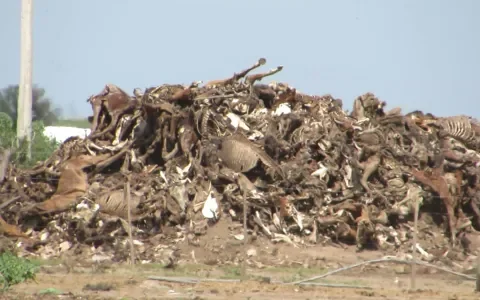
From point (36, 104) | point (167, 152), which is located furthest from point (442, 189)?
point (36, 104)

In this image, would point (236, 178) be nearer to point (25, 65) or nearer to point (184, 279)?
point (184, 279)

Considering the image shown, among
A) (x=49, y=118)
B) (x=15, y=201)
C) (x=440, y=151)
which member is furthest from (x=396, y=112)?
(x=49, y=118)

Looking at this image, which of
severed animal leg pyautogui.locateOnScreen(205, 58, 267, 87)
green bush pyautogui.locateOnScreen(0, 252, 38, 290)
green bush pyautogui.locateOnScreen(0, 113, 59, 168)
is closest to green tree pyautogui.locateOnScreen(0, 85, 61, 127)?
green bush pyautogui.locateOnScreen(0, 113, 59, 168)

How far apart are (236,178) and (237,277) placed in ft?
14.4

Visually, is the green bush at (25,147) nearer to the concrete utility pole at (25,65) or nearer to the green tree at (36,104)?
the concrete utility pole at (25,65)

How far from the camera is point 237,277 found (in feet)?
56.0

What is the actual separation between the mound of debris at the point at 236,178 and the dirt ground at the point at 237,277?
1.73 ft

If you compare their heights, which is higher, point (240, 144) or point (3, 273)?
point (240, 144)

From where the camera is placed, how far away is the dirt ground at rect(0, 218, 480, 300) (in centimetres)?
1512

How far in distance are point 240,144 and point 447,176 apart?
188 inches

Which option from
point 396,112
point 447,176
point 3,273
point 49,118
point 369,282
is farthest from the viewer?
point 49,118

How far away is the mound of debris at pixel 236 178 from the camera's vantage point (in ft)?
66.6

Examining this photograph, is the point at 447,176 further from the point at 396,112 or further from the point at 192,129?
the point at 192,129

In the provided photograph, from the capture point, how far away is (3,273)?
13.9 meters
